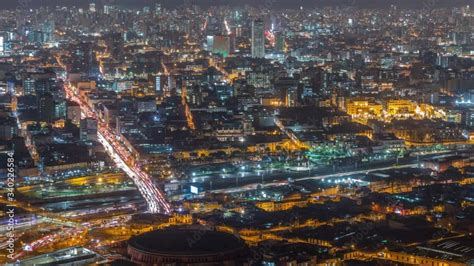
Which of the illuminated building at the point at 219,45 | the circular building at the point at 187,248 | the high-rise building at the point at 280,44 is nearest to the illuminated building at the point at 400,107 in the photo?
the illuminated building at the point at 219,45

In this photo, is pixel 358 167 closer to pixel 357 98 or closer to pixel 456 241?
pixel 456 241

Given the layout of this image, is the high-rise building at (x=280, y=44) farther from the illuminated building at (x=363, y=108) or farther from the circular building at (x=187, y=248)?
the circular building at (x=187, y=248)

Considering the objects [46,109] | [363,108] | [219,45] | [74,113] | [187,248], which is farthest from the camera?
[219,45]

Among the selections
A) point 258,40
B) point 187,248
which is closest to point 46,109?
point 187,248

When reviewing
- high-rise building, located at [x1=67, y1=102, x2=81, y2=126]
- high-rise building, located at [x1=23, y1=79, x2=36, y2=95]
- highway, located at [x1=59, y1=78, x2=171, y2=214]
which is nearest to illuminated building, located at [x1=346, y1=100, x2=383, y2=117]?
highway, located at [x1=59, y1=78, x2=171, y2=214]

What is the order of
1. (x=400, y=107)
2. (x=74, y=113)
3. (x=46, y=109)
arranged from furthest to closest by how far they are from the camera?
(x=400, y=107) → (x=74, y=113) → (x=46, y=109)

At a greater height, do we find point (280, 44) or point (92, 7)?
point (92, 7)

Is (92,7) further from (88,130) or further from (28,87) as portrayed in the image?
(88,130)

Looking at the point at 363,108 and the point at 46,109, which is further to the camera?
the point at 363,108
